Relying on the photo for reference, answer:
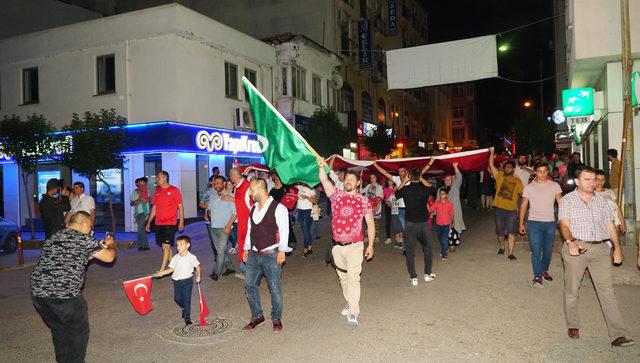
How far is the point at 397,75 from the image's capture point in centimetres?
1430

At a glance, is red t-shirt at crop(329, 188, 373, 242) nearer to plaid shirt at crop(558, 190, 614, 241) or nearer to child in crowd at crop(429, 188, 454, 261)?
plaid shirt at crop(558, 190, 614, 241)

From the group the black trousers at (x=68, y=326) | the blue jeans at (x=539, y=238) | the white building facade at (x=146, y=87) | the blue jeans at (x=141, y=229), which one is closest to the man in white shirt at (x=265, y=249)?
the black trousers at (x=68, y=326)

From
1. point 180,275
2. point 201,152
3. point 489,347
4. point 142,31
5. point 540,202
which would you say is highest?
point 142,31

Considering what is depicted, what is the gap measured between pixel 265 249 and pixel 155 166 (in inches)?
569

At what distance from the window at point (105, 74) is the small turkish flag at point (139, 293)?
1560cm

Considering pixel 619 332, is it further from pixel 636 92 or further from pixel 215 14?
pixel 215 14

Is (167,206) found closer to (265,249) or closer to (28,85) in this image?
(265,249)

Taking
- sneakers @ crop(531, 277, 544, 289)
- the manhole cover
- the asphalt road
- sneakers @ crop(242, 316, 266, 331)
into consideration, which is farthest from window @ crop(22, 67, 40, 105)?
sneakers @ crop(531, 277, 544, 289)

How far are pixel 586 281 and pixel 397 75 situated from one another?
27.1 ft

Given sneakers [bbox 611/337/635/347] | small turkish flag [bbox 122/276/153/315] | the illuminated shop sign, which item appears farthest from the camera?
the illuminated shop sign

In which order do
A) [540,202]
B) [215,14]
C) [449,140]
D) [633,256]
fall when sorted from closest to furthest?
[540,202]
[633,256]
[215,14]
[449,140]

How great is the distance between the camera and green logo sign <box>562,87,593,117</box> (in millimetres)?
13836

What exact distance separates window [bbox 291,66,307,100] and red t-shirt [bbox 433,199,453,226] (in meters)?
16.4

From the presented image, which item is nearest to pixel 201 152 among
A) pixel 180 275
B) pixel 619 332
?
pixel 180 275
